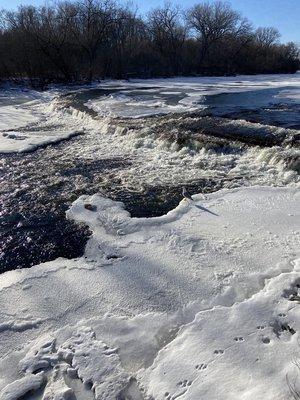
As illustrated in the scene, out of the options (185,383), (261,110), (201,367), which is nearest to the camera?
(185,383)

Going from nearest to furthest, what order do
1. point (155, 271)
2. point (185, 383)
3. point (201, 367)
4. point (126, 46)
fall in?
1. point (185, 383)
2. point (201, 367)
3. point (155, 271)
4. point (126, 46)

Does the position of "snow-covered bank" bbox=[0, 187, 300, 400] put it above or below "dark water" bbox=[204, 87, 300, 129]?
below

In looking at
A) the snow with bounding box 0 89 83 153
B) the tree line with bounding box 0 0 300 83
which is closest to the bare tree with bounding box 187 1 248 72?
the tree line with bounding box 0 0 300 83

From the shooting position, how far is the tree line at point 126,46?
33969mm

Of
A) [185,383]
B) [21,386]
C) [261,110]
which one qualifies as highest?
[261,110]

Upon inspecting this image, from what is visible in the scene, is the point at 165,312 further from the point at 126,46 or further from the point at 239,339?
the point at 126,46

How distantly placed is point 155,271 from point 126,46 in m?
43.7

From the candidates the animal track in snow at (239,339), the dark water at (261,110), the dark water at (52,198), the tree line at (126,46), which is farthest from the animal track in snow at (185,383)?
the tree line at (126,46)

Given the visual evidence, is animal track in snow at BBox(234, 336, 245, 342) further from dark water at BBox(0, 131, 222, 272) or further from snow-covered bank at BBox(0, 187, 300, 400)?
dark water at BBox(0, 131, 222, 272)

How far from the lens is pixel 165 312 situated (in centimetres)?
376

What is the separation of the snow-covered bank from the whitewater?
0.01 m

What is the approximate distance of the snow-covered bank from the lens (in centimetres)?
292

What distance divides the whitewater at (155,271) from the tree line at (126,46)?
27560mm

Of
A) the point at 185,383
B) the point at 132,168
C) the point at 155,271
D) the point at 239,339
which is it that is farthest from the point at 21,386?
the point at 132,168
